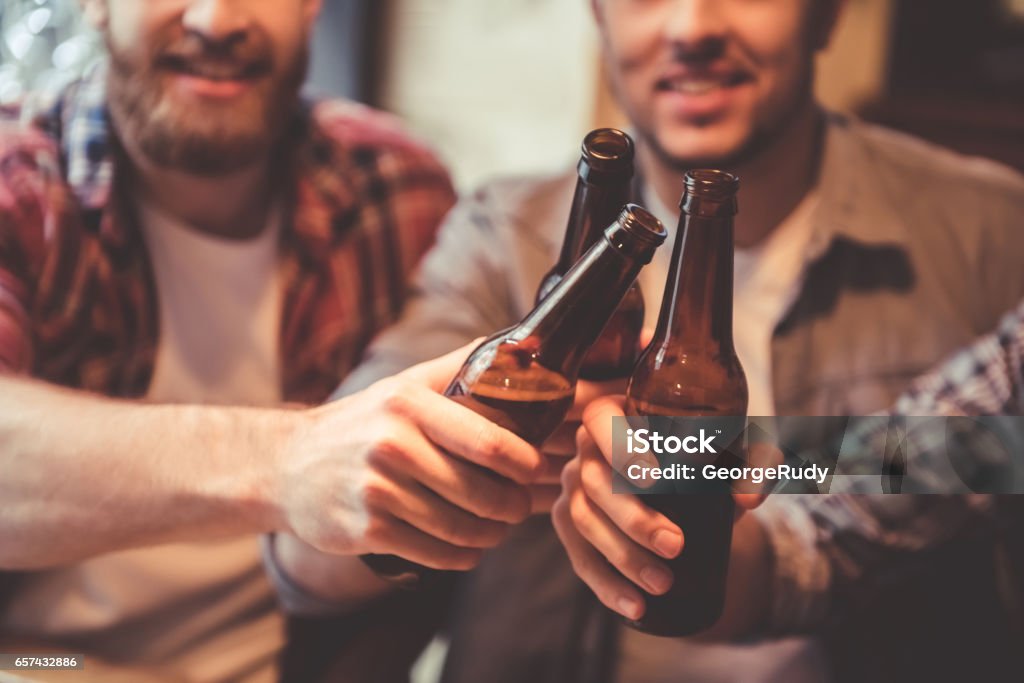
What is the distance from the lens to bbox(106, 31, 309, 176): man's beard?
1.07m

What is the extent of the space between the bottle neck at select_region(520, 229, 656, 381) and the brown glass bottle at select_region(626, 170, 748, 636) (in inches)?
1.8

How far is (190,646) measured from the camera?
3.49 ft

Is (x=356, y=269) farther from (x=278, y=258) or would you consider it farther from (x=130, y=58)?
(x=130, y=58)

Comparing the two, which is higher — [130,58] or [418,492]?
[130,58]

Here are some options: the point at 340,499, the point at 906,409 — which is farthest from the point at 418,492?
the point at 906,409

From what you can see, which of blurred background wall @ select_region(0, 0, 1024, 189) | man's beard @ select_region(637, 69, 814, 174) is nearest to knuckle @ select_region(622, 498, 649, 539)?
man's beard @ select_region(637, 69, 814, 174)

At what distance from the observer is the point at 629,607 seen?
2.10 feet

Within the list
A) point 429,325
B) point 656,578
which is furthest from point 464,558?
point 429,325

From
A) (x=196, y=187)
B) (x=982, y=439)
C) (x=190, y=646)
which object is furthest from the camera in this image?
(x=196, y=187)

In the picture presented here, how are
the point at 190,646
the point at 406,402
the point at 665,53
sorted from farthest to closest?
the point at 190,646, the point at 665,53, the point at 406,402

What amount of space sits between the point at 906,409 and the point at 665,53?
42 centimetres

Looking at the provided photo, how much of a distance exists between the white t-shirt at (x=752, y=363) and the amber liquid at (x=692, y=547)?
0.21m

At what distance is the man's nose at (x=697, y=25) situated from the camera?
3.03 ft

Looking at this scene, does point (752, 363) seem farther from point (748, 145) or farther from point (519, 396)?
point (519, 396)
